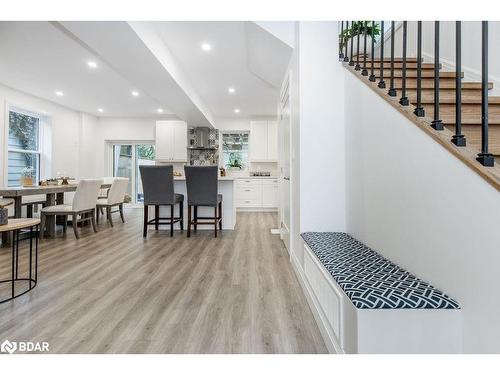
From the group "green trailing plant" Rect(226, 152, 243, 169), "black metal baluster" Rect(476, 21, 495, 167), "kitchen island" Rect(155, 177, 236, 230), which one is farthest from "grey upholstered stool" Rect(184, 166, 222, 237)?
"green trailing plant" Rect(226, 152, 243, 169)

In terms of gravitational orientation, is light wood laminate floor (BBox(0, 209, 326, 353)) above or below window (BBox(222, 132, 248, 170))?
below

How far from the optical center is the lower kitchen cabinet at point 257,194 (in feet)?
23.1

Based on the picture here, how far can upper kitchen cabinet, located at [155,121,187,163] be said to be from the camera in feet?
23.7

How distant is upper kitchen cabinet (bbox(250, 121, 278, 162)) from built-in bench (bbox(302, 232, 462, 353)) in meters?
5.89

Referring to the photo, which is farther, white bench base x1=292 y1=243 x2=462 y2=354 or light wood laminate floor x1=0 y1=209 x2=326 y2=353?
light wood laminate floor x1=0 y1=209 x2=326 y2=353

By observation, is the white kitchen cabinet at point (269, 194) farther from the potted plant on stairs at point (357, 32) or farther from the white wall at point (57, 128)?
the white wall at point (57, 128)

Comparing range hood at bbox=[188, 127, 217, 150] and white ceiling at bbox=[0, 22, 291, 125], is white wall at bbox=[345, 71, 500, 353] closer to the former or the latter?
white ceiling at bbox=[0, 22, 291, 125]

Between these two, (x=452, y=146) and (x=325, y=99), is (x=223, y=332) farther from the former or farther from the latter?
(x=325, y=99)

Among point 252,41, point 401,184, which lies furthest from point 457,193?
point 252,41

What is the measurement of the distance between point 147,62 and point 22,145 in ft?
14.5

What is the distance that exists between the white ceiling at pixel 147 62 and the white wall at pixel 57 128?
25cm

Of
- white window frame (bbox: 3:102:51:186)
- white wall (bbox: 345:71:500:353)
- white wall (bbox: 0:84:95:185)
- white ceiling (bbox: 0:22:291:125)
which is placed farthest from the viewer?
white window frame (bbox: 3:102:51:186)

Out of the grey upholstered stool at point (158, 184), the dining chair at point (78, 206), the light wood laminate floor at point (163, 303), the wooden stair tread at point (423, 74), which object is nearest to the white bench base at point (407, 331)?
the light wood laminate floor at point (163, 303)

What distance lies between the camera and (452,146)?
111 centimetres
